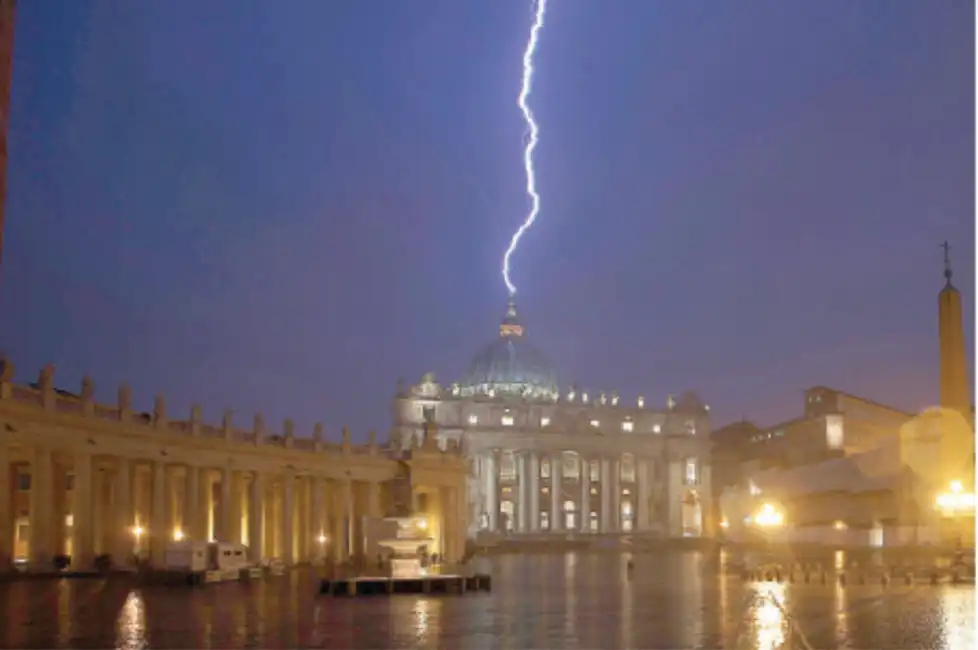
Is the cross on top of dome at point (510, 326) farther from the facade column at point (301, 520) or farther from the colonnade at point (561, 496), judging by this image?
the facade column at point (301, 520)

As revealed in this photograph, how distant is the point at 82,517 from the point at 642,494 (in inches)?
5021

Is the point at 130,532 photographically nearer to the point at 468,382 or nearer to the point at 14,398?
the point at 14,398

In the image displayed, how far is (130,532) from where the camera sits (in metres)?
55.8

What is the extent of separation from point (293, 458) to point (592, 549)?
181ft

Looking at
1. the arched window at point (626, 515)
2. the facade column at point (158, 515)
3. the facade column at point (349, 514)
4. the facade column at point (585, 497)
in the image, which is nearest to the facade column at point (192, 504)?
the facade column at point (158, 515)

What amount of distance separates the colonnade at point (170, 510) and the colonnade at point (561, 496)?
263ft

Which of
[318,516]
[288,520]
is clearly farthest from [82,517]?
[318,516]

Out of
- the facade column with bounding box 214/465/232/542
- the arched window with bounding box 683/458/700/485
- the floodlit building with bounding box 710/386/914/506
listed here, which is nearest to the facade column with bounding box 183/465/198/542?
the facade column with bounding box 214/465/232/542

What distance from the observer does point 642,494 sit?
17212cm

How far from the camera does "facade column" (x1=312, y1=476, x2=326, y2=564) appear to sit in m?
72.4

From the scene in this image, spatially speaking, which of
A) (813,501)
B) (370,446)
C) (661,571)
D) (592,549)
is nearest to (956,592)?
(661,571)

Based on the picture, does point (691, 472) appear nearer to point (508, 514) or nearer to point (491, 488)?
point (508, 514)

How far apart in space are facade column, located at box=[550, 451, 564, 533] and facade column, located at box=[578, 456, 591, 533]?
2.66 meters

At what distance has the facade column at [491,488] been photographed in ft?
535
